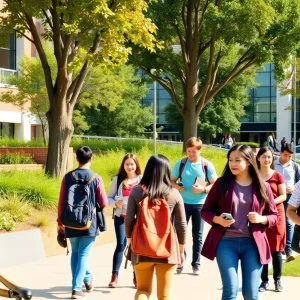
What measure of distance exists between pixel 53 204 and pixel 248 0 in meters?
13.4

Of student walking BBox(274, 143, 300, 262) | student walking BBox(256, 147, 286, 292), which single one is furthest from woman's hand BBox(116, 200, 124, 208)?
A: student walking BBox(274, 143, 300, 262)

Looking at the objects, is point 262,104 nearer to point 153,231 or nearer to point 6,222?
point 6,222

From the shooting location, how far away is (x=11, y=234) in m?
10.9

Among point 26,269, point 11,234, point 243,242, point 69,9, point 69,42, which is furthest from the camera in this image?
point 69,42

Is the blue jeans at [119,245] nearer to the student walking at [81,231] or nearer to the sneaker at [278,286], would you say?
the student walking at [81,231]

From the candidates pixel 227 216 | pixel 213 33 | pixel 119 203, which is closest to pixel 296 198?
pixel 227 216

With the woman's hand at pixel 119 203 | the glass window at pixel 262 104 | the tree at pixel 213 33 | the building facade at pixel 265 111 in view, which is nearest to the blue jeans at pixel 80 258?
the woman's hand at pixel 119 203

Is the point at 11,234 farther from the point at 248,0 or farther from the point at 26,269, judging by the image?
the point at 248,0

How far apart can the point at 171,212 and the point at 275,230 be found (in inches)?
108

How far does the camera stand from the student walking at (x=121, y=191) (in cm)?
842

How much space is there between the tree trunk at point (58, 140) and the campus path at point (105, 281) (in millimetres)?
5622

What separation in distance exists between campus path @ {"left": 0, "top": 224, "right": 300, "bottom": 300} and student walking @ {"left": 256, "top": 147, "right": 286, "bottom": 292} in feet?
0.55

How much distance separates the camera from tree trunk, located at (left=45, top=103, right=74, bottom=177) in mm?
16719

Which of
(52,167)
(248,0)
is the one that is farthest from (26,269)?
(248,0)
